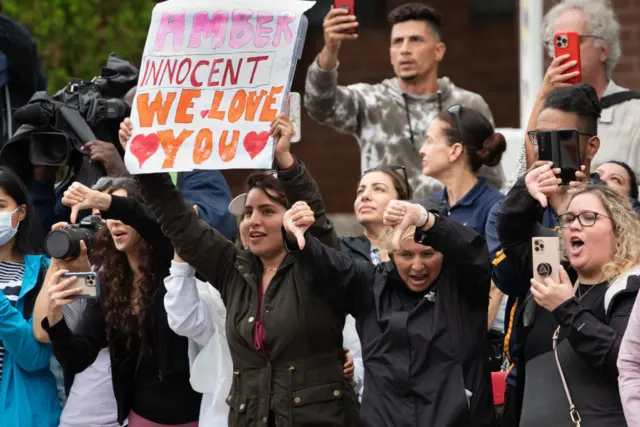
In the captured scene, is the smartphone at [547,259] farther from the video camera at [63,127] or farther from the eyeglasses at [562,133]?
the video camera at [63,127]

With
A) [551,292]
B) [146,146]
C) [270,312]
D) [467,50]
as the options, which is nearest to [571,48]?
[551,292]

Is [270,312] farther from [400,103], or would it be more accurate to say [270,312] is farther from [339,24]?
[400,103]

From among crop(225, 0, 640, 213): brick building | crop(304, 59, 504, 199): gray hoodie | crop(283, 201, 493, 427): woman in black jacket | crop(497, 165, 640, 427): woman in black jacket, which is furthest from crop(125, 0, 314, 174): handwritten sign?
crop(225, 0, 640, 213): brick building

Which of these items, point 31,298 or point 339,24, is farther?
point 339,24

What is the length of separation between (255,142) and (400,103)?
2057 mm

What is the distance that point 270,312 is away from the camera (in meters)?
6.42

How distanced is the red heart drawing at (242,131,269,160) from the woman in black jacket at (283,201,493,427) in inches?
12.4

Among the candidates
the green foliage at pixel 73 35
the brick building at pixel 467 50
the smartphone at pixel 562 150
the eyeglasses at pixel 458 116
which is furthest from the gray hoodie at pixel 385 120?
the brick building at pixel 467 50

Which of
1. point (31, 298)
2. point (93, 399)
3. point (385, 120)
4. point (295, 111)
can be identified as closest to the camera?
point (295, 111)

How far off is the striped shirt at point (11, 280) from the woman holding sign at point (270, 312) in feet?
3.41

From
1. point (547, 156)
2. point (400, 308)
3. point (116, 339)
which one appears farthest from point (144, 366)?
point (547, 156)

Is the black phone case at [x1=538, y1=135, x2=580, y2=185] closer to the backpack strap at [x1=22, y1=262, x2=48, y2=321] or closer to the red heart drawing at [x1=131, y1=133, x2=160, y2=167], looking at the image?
the red heart drawing at [x1=131, y1=133, x2=160, y2=167]

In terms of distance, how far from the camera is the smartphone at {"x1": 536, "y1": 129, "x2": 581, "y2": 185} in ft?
19.7

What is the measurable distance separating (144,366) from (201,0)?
1.76m
